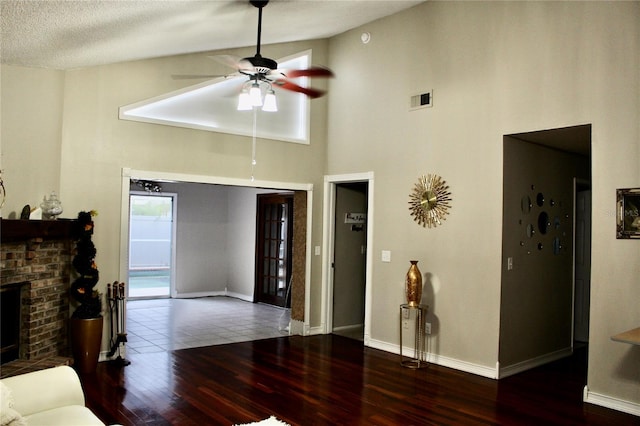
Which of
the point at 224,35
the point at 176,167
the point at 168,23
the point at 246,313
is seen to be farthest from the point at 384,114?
the point at 246,313

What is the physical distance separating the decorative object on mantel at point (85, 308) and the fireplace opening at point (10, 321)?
0.46 meters

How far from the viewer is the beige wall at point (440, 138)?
4215mm

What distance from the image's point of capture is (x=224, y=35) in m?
5.08

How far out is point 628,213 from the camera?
4078mm

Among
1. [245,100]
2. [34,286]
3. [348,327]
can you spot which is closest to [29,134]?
[34,286]

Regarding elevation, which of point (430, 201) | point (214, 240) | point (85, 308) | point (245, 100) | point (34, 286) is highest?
point (245, 100)

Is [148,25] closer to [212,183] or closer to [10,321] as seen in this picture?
[212,183]

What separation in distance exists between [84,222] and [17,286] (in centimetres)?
79

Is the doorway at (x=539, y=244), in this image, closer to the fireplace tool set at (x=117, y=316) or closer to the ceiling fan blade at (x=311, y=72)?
the ceiling fan blade at (x=311, y=72)

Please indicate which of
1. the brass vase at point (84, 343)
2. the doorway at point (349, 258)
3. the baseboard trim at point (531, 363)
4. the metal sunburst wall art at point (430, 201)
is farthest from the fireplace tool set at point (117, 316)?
the baseboard trim at point (531, 363)

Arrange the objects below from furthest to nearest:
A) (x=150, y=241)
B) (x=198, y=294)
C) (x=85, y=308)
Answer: (x=150, y=241) → (x=198, y=294) → (x=85, y=308)

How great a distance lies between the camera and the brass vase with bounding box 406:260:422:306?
5234 millimetres

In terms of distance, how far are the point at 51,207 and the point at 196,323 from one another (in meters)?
3.14

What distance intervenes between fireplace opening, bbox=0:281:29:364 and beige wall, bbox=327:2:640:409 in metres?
3.68
